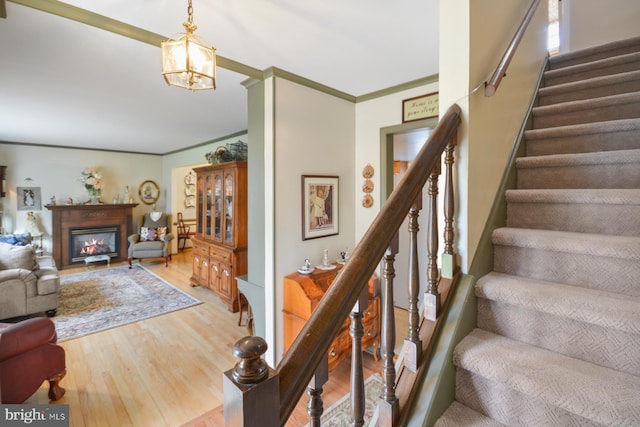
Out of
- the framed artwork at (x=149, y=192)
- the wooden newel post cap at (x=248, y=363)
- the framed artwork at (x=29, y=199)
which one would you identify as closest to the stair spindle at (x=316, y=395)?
the wooden newel post cap at (x=248, y=363)

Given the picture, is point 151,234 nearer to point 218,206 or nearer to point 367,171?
point 218,206

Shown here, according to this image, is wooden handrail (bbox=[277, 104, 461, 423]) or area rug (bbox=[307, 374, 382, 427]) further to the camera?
area rug (bbox=[307, 374, 382, 427])

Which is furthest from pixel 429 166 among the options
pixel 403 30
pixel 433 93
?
pixel 433 93

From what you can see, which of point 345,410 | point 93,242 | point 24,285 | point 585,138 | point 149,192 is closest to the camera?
point 585,138

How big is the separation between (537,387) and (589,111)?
5.60 ft

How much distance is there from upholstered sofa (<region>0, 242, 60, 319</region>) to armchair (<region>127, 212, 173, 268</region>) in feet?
7.99

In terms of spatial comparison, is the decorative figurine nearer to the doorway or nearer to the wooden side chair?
the doorway

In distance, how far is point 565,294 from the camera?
40.7 inches

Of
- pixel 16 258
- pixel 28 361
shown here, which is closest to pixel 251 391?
pixel 28 361

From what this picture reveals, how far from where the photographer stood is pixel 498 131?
1439mm

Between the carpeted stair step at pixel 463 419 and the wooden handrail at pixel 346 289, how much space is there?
0.57 metres

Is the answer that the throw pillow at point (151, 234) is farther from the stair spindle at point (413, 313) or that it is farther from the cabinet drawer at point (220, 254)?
the stair spindle at point (413, 313)

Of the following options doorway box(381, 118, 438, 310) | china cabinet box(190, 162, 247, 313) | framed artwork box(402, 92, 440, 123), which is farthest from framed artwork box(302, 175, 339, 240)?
china cabinet box(190, 162, 247, 313)

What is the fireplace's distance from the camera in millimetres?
6375
